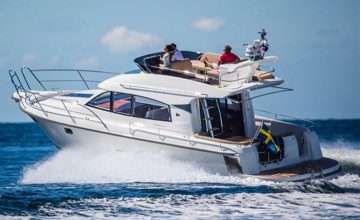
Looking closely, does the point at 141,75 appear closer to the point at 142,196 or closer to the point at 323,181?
the point at 142,196

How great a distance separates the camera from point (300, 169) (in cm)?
1712

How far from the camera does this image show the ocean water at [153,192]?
14.4 m

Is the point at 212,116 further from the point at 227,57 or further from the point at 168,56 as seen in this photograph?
the point at 168,56

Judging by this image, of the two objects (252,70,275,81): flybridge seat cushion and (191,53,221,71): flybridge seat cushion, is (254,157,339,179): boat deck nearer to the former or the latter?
(252,70,275,81): flybridge seat cushion

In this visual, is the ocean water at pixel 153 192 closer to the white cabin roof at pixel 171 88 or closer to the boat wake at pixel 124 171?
the boat wake at pixel 124 171

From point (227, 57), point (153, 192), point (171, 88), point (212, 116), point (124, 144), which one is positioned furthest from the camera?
point (227, 57)

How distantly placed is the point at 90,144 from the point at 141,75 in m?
1.92

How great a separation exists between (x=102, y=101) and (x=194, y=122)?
2333 millimetres

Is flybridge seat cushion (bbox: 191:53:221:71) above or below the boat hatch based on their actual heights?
above

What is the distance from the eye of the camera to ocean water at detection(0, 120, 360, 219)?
14.4m

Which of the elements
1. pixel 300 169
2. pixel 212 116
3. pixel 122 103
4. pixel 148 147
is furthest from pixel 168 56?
pixel 300 169

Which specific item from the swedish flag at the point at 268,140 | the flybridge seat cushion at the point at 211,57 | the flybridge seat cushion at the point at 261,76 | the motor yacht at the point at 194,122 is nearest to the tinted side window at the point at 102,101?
the motor yacht at the point at 194,122

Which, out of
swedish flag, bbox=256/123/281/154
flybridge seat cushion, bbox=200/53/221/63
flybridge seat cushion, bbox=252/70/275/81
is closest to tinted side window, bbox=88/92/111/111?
flybridge seat cushion, bbox=200/53/221/63

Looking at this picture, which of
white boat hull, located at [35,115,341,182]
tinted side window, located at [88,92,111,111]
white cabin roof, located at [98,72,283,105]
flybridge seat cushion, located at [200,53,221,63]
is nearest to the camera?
white boat hull, located at [35,115,341,182]
